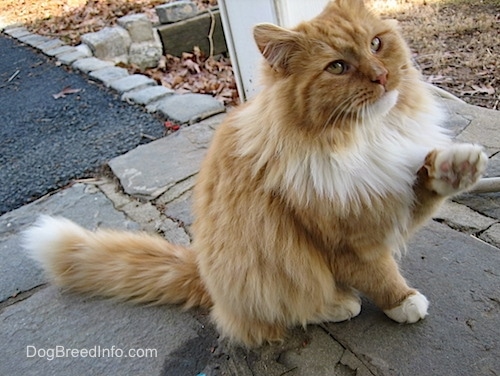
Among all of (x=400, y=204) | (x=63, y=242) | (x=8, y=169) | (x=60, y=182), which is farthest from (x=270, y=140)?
(x=8, y=169)

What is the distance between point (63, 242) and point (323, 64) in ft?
3.84

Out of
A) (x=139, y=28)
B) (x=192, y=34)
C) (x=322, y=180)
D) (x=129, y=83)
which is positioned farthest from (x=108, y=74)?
(x=322, y=180)

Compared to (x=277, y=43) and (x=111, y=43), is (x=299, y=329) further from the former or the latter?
(x=111, y=43)

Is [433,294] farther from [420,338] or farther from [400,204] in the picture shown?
[400,204]

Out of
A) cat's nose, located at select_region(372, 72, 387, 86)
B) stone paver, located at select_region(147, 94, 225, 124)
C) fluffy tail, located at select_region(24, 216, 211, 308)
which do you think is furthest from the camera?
stone paver, located at select_region(147, 94, 225, 124)

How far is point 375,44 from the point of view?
121 centimetres

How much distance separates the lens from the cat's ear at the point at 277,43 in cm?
115

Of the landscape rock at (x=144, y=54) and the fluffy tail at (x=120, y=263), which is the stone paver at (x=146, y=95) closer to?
the landscape rock at (x=144, y=54)

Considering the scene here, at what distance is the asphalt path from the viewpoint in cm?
262

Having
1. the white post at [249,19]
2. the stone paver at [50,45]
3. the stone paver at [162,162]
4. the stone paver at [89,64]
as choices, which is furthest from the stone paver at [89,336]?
the stone paver at [50,45]

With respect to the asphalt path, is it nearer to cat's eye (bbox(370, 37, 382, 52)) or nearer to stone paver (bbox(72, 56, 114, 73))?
stone paver (bbox(72, 56, 114, 73))

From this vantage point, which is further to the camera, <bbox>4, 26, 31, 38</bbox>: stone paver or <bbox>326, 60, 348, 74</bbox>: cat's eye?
<bbox>4, 26, 31, 38</bbox>: stone paver

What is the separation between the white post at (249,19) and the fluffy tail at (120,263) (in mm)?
1142
